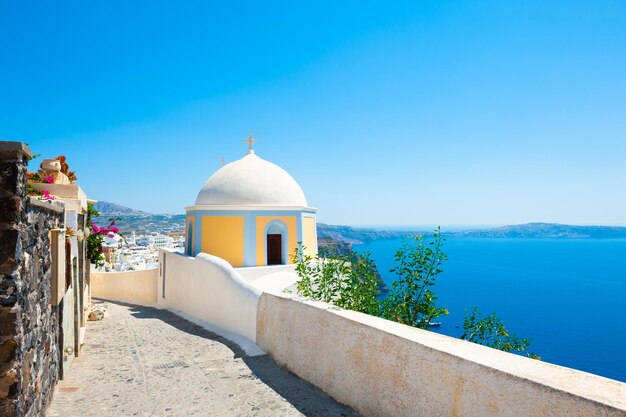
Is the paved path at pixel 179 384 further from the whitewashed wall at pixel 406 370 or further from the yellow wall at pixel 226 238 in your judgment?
the yellow wall at pixel 226 238

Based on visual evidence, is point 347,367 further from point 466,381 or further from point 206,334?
point 206,334

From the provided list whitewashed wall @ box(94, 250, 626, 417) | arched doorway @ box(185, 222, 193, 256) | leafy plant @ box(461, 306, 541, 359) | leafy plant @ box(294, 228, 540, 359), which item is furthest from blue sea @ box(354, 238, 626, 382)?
whitewashed wall @ box(94, 250, 626, 417)

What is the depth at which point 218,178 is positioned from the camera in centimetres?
1250

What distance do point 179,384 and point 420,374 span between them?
3.03 metres

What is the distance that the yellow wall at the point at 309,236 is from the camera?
12.2 meters

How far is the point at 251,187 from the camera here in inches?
469

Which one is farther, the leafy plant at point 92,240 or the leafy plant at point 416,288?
the leafy plant at point 92,240

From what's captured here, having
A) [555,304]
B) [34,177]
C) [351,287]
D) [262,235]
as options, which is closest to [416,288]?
[351,287]

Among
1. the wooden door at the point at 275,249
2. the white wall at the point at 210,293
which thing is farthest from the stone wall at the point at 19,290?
the wooden door at the point at 275,249

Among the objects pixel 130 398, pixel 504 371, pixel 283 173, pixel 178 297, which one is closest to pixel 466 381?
pixel 504 371

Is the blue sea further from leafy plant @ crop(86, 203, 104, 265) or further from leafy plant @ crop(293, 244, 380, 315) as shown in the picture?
leafy plant @ crop(86, 203, 104, 265)

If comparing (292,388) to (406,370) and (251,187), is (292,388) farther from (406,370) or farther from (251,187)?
(251,187)

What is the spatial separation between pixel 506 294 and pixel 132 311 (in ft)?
209

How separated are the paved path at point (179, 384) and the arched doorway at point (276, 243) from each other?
4994 millimetres
